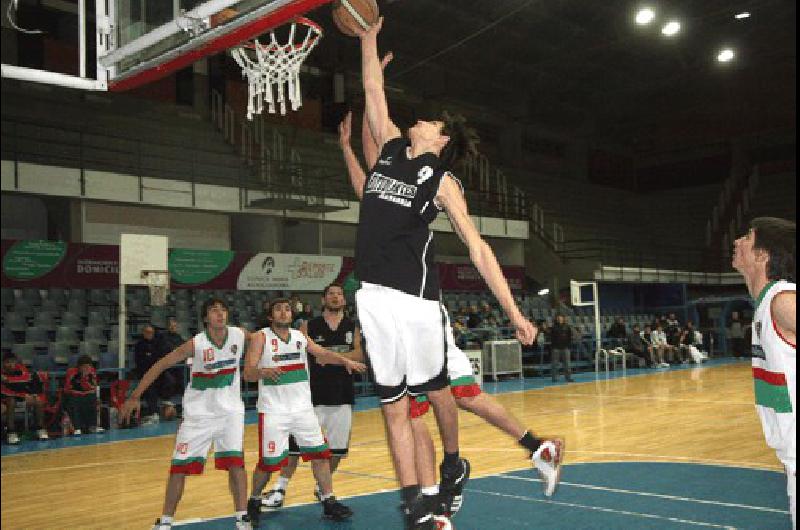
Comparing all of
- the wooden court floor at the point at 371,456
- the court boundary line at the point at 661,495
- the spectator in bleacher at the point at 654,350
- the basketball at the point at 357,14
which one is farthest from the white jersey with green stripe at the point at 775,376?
the spectator in bleacher at the point at 654,350

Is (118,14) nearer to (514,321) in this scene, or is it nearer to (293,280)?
(514,321)

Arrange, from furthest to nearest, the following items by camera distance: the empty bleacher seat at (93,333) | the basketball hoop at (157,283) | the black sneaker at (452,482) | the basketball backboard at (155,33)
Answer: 1. the empty bleacher seat at (93,333)
2. the basketball hoop at (157,283)
3. the basketball backboard at (155,33)
4. the black sneaker at (452,482)

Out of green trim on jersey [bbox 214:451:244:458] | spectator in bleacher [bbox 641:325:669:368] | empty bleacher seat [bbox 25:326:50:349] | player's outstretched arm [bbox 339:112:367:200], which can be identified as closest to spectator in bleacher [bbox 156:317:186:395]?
empty bleacher seat [bbox 25:326:50:349]

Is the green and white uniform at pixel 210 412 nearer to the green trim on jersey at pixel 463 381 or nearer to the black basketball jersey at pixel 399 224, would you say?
the green trim on jersey at pixel 463 381

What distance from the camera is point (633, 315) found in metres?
28.1

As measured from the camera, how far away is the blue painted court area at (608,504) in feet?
17.6

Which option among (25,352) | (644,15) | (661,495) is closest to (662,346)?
(644,15)

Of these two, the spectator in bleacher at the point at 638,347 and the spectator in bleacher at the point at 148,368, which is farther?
the spectator in bleacher at the point at 638,347

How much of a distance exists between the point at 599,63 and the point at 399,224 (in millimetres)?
24307

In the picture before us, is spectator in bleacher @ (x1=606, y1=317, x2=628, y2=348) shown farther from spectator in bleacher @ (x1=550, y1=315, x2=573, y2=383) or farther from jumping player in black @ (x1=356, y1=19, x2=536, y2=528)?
jumping player in black @ (x1=356, y1=19, x2=536, y2=528)

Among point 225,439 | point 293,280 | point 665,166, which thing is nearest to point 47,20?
point 293,280

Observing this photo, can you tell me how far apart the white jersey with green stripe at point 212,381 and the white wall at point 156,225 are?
13060mm

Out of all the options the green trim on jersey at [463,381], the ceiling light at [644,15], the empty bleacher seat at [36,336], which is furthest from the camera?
the ceiling light at [644,15]

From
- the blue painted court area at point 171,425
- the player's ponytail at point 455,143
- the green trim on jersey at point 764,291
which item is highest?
the player's ponytail at point 455,143
